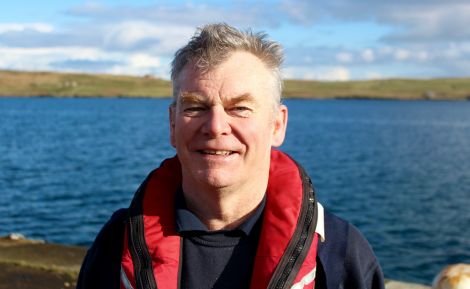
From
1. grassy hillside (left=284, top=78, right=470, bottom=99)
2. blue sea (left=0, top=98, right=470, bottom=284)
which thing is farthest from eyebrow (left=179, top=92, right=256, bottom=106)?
grassy hillside (left=284, top=78, right=470, bottom=99)

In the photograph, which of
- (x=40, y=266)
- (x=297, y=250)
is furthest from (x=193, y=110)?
(x=40, y=266)

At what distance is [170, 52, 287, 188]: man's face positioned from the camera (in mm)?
2480

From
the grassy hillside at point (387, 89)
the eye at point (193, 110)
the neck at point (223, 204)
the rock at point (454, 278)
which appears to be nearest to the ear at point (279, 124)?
the neck at point (223, 204)

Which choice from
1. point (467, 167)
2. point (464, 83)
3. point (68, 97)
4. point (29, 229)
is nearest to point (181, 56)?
point (29, 229)

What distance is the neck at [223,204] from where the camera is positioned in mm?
2570

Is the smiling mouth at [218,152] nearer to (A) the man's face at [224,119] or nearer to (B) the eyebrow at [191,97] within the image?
(A) the man's face at [224,119]

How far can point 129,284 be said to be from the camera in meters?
2.53

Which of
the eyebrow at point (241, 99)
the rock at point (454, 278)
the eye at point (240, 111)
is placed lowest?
the rock at point (454, 278)

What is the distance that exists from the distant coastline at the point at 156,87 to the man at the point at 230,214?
13105cm

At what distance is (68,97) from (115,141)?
11161cm

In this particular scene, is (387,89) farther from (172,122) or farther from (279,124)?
(172,122)

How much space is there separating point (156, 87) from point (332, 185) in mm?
120027

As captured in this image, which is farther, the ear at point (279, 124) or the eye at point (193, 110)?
the ear at point (279, 124)

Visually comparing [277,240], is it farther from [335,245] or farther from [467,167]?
[467,167]
